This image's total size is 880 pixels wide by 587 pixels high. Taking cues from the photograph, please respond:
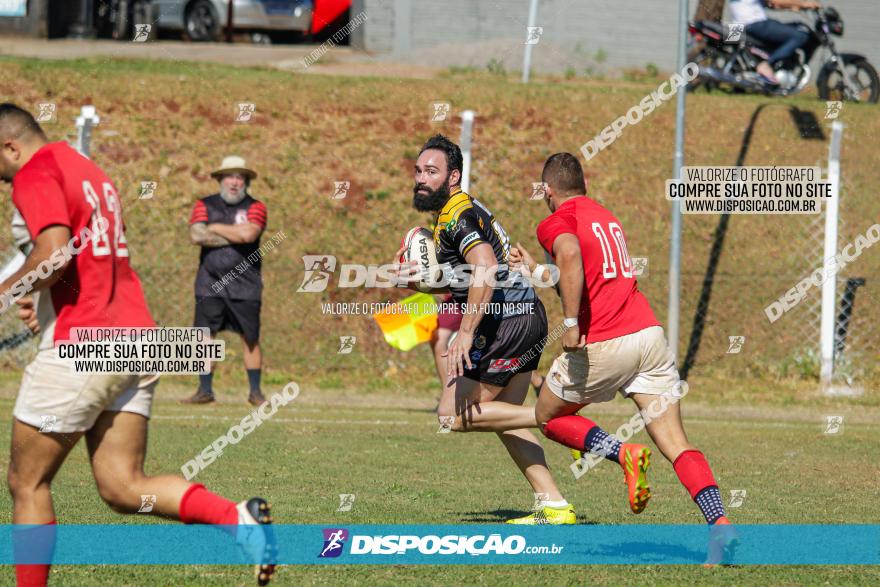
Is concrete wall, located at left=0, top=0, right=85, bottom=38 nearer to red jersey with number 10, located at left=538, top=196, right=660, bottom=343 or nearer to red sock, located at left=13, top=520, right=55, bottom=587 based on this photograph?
red jersey with number 10, located at left=538, top=196, right=660, bottom=343

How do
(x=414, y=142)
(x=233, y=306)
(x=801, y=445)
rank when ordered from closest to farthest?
(x=801, y=445)
(x=233, y=306)
(x=414, y=142)

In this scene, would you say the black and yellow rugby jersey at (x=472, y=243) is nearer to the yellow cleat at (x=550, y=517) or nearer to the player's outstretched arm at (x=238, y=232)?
the yellow cleat at (x=550, y=517)

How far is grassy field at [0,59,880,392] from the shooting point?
605 inches

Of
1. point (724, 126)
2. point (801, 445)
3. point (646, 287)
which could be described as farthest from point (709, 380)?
point (724, 126)

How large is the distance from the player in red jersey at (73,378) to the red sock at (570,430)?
237cm

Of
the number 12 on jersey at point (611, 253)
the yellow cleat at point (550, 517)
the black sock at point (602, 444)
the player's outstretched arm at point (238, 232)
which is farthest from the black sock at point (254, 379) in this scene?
the number 12 on jersey at point (611, 253)

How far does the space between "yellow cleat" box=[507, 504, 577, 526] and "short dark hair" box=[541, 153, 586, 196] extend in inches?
72.1

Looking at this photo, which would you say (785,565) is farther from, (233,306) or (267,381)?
(267,381)

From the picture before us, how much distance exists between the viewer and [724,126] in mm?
18812

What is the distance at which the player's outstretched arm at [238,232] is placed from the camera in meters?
12.8

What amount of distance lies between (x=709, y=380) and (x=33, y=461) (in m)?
11.4

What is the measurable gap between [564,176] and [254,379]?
6.89 meters

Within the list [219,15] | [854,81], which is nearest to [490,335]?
[854,81]

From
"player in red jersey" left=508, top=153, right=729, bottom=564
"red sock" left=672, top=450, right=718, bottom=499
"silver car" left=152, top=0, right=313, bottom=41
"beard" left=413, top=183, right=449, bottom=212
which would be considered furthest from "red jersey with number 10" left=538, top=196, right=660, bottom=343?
"silver car" left=152, top=0, right=313, bottom=41
